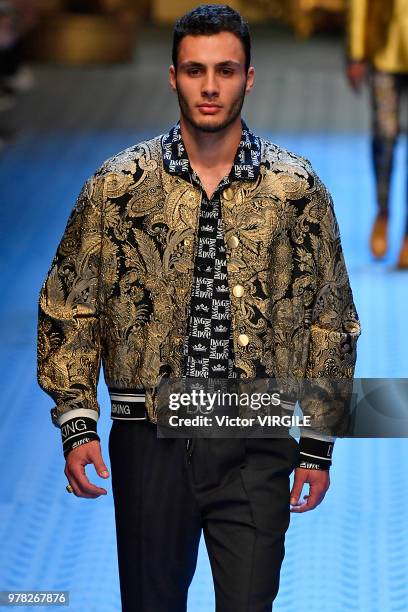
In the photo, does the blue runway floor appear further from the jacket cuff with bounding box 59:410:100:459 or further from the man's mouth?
the man's mouth

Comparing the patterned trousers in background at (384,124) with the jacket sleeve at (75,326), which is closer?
the jacket sleeve at (75,326)

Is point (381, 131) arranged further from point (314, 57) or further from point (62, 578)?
point (314, 57)

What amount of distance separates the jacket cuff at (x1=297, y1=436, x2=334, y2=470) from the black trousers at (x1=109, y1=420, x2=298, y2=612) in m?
0.07

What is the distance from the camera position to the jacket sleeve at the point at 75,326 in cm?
283

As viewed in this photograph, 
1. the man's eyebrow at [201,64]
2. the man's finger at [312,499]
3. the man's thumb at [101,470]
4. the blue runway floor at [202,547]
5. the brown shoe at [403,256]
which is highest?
the man's eyebrow at [201,64]

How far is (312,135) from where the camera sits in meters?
11.2

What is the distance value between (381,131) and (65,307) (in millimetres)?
4998

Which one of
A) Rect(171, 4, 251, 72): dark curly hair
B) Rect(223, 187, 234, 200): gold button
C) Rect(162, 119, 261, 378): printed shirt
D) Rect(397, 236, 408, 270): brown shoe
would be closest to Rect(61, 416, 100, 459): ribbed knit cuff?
Rect(162, 119, 261, 378): printed shirt

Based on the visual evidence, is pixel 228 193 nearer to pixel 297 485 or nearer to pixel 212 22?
pixel 212 22

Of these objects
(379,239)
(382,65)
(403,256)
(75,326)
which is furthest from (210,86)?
(379,239)

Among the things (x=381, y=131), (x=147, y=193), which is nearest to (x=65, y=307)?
(x=147, y=193)

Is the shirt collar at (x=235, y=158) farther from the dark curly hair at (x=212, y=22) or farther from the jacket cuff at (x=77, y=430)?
the jacket cuff at (x=77, y=430)

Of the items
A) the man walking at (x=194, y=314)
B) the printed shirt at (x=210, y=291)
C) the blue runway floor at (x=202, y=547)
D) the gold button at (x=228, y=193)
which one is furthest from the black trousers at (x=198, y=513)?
the blue runway floor at (x=202, y=547)

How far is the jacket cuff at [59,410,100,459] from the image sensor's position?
284cm
